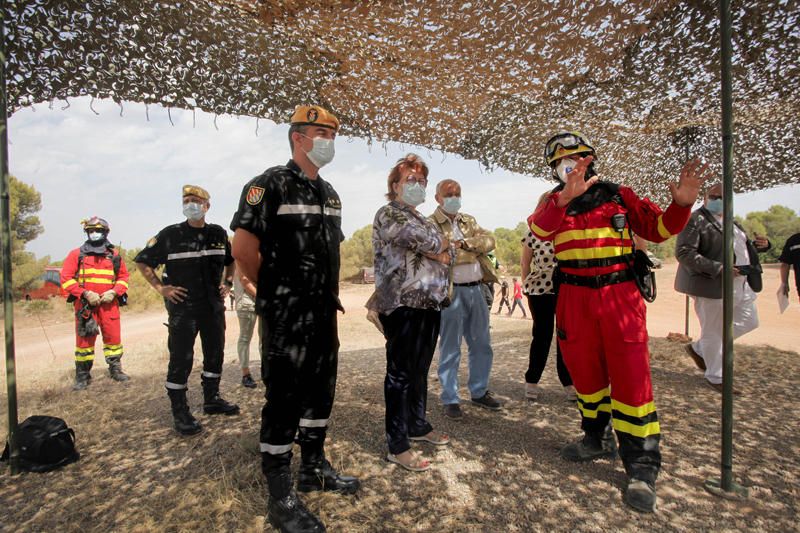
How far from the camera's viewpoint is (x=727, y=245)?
2.41 metres

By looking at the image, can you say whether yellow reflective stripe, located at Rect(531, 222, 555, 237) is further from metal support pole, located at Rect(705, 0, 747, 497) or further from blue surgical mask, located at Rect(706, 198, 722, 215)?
blue surgical mask, located at Rect(706, 198, 722, 215)

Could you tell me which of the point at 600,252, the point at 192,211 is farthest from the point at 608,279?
the point at 192,211

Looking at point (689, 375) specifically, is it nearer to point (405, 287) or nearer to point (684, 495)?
point (684, 495)

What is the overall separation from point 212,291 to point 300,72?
2.11 meters

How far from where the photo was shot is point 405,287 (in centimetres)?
276

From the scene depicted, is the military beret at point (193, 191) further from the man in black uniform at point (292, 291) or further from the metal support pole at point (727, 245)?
the metal support pole at point (727, 245)

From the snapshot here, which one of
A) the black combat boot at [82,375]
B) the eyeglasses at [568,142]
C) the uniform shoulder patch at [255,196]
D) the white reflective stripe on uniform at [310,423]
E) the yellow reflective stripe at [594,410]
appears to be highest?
the eyeglasses at [568,142]

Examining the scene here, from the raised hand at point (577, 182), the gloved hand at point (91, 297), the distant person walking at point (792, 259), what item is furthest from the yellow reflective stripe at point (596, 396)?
the gloved hand at point (91, 297)

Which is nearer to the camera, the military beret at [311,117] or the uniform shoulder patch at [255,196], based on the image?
the uniform shoulder patch at [255,196]

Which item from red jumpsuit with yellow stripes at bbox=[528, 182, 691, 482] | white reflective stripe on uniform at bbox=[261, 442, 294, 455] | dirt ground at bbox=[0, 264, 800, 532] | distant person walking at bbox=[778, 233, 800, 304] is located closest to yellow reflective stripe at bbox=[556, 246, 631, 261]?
red jumpsuit with yellow stripes at bbox=[528, 182, 691, 482]

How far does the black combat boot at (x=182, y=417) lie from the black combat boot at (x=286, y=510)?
157 cm

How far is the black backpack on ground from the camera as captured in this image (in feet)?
9.54

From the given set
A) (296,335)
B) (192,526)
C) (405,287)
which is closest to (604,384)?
(405,287)

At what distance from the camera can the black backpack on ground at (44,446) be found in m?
2.91
